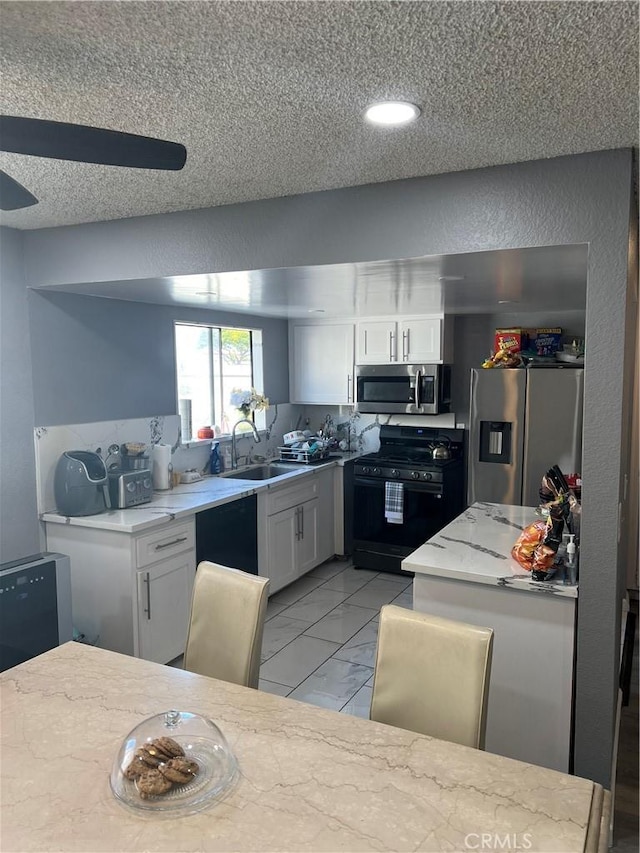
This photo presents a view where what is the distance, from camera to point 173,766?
133cm

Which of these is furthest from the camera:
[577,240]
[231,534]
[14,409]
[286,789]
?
[231,534]

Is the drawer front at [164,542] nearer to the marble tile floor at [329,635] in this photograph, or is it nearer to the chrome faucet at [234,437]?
the marble tile floor at [329,635]

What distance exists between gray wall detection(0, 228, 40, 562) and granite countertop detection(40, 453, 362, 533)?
168mm

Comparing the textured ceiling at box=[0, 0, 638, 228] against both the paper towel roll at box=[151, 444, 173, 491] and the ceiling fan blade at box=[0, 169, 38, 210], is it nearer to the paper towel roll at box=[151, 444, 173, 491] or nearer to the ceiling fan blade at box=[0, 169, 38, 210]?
the ceiling fan blade at box=[0, 169, 38, 210]

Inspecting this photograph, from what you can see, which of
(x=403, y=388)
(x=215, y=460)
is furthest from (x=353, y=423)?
(x=215, y=460)

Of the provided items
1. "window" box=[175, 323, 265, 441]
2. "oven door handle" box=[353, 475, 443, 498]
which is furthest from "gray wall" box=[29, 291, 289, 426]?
"oven door handle" box=[353, 475, 443, 498]

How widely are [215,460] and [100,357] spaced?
4.05 feet

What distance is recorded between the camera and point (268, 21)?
1185 mm

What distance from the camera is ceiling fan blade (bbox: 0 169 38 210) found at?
1383 millimetres

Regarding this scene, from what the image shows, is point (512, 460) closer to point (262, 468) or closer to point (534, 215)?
point (262, 468)

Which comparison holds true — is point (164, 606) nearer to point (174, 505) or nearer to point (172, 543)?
point (172, 543)

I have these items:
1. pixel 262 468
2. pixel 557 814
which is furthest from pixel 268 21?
pixel 262 468

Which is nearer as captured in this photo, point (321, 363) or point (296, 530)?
point (296, 530)

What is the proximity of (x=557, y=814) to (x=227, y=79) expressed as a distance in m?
1.77
